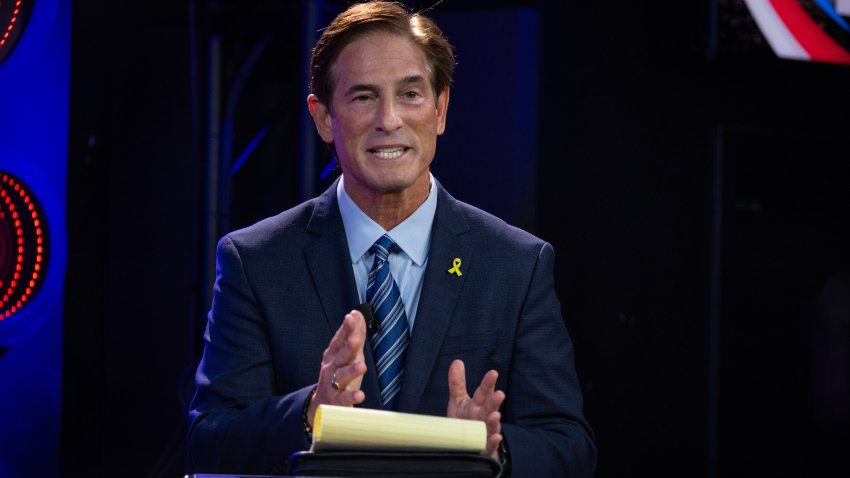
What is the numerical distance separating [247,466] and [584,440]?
0.55 meters

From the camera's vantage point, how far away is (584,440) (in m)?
1.74

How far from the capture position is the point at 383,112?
177cm

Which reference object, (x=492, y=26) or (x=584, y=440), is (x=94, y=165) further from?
(x=584, y=440)

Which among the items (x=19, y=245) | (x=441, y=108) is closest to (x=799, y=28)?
(x=441, y=108)

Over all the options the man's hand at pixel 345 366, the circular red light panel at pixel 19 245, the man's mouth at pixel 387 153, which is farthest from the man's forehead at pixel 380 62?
the circular red light panel at pixel 19 245

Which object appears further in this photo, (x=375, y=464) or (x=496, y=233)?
(x=496, y=233)

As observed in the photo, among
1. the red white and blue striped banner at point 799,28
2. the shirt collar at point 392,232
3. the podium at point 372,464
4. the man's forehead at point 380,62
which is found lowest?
the podium at point 372,464

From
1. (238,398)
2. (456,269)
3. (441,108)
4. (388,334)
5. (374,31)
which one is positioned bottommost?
(238,398)

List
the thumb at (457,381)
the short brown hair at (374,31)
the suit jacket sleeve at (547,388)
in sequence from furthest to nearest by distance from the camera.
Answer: the short brown hair at (374,31) < the suit jacket sleeve at (547,388) < the thumb at (457,381)

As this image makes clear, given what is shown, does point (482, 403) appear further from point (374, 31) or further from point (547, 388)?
point (374, 31)

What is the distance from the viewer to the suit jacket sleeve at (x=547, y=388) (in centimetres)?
169

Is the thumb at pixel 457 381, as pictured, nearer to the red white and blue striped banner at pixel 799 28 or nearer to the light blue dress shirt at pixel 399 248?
the light blue dress shirt at pixel 399 248

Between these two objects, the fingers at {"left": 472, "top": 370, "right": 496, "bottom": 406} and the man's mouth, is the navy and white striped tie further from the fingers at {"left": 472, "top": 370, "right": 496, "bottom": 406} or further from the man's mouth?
the fingers at {"left": 472, "top": 370, "right": 496, "bottom": 406}

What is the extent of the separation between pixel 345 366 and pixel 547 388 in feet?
1.69
